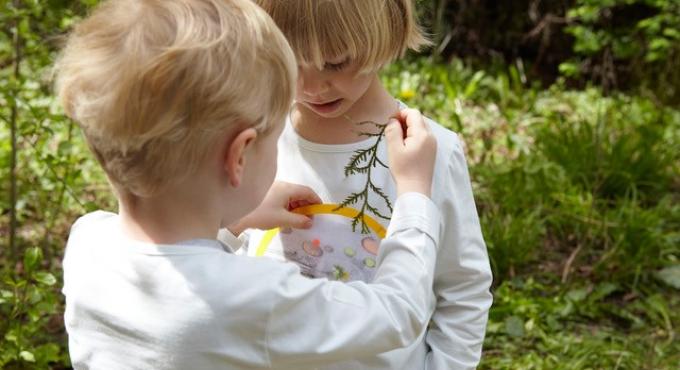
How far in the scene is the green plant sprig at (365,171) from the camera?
172cm


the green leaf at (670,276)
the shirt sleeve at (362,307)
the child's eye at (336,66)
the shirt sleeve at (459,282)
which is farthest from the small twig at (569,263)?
the shirt sleeve at (362,307)

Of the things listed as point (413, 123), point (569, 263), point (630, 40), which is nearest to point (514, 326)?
point (569, 263)

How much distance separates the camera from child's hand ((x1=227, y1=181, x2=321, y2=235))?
186 cm

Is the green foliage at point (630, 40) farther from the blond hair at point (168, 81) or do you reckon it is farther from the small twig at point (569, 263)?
the blond hair at point (168, 81)

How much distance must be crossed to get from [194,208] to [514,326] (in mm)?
2297

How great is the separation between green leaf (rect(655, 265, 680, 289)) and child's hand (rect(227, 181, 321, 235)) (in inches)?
91.6

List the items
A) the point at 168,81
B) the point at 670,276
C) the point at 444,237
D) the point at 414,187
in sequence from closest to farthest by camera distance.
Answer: the point at 168,81 < the point at 414,187 < the point at 444,237 < the point at 670,276

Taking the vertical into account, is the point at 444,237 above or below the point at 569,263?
above

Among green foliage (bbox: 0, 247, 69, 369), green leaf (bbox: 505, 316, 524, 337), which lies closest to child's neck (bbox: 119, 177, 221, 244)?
green foliage (bbox: 0, 247, 69, 369)

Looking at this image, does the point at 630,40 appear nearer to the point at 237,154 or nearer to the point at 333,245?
the point at 333,245

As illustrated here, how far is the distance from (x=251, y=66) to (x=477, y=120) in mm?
4103

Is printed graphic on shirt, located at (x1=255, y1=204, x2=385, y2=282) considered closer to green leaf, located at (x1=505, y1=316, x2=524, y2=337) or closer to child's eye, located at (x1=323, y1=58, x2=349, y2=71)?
child's eye, located at (x1=323, y1=58, x2=349, y2=71)

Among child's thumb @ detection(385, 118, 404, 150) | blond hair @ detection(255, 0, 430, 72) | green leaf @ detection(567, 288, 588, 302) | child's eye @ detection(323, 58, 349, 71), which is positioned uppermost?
blond hair @ detection(255, 0, 430, 72)

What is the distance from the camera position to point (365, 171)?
1837mm
